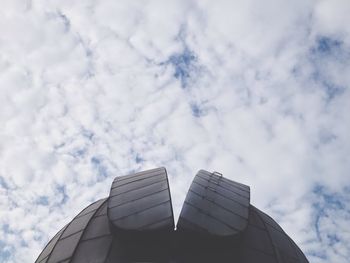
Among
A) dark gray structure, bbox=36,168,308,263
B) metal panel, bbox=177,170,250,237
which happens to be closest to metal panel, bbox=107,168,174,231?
dark gray structure, bbox=36,168,308,263

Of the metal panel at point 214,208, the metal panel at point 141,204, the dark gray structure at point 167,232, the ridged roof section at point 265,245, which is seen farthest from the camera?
the ridged roof section at point 265,245

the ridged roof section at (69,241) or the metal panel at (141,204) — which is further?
the ridged roof section at (69,241)

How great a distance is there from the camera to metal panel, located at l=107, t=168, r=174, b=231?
9109 mm

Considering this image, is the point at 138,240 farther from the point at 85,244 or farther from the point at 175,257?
the point at 85,244

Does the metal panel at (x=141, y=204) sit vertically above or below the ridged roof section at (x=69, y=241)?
above

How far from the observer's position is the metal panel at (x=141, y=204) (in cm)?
A: 911

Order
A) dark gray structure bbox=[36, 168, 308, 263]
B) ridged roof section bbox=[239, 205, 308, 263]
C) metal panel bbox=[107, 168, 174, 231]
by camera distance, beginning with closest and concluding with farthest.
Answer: dark gray structure bbox=[36, 168, 308, 263], metal panel bbox=[107, 168, 174, 231], ridged roof section bbox=[239, 205, 308, 263]

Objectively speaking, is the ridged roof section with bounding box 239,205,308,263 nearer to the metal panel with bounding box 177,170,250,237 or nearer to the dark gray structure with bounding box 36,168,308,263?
the dark gray structure with bounding box 36,168,308,263

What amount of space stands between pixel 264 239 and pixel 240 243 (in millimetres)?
1252

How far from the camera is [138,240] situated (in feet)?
29.5

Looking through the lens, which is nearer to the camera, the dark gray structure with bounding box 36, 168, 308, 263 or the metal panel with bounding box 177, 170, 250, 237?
the dark gray structure with bounding box 36, 168, 308, 263

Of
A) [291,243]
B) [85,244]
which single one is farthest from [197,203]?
[291,243]

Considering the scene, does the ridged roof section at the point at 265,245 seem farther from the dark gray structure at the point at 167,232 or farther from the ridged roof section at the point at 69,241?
the ridged roof section at the point at 69,241

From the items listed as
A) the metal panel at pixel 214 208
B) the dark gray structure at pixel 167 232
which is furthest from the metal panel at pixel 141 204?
the metal panel at pixel 214 208
